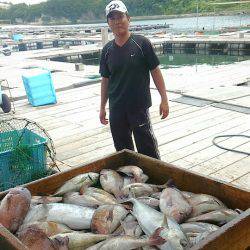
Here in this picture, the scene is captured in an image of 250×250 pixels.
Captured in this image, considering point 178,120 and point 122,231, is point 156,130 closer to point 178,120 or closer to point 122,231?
point 178,120

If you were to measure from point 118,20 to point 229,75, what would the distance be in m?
9.24

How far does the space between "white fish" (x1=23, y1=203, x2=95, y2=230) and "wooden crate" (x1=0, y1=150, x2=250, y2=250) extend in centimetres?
37

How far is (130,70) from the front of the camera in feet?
12.7

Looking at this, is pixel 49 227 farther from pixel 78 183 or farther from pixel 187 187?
pixel 187 187

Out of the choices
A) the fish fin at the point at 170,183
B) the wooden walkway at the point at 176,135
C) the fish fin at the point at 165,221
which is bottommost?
the wooden walkway at the point at 176,135

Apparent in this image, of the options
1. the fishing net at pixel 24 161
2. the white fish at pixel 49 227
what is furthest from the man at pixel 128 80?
the white fish at pixel 49 227

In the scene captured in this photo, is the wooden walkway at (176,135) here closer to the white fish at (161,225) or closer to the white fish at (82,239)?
the white fish at (161,225)

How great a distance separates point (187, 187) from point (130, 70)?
5.09ft

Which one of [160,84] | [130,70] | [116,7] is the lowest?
[160,84]

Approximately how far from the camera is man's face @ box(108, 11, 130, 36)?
3619 millimetres

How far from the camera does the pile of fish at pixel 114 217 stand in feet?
6.51

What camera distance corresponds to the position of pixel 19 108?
8.83m

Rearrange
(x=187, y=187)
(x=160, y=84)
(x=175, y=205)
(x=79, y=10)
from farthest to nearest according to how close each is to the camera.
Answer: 1. (x=79, y=10)
2. (x=160, y=84)
3. (x=187, y=187)
4. (x=175, y=205)

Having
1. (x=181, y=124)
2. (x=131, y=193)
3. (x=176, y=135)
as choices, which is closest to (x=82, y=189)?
(x=131, y=193)
